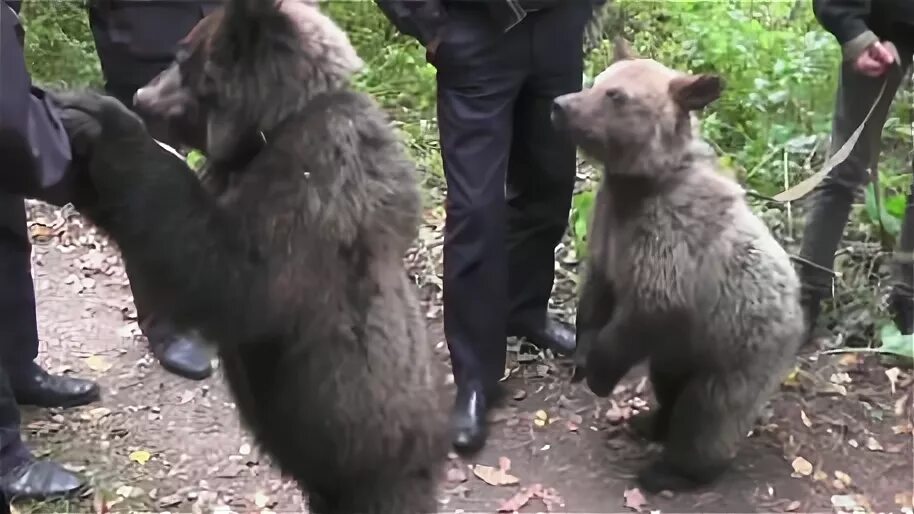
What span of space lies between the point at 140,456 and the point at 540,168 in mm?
2067

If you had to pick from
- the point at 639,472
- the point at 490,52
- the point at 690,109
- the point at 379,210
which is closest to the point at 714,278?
the point at 690,109

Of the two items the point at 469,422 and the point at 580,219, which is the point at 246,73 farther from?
the point at 580,219

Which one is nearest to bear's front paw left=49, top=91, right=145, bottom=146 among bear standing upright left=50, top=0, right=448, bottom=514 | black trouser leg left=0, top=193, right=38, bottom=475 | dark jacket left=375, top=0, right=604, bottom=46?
bear standing upright left=50, top=0, right=448, bottom=514

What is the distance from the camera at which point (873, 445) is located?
395cm

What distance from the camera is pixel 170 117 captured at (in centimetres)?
260

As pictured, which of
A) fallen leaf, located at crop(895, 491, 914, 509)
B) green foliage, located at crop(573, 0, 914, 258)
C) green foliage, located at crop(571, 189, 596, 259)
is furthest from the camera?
green foliage, located at crop(573, 0, 914, 258)

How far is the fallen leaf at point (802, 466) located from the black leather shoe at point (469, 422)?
1.25 m

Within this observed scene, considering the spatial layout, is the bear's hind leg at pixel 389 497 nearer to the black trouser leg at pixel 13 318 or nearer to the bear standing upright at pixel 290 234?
the bear standing upright at pixel 290 234

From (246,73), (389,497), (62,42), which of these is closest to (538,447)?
(389,497)

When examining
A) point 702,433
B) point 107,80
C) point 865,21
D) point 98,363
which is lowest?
point 98,363

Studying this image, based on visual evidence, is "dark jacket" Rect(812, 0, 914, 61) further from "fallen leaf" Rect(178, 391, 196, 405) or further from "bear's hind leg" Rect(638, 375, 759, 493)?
"fallen leaf" Rect(178, 391, 196, 405)

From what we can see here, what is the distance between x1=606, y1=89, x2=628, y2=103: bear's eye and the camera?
A: 3.44m

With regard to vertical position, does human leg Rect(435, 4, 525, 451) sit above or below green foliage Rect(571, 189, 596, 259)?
above

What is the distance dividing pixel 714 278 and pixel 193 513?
2.12 metres
